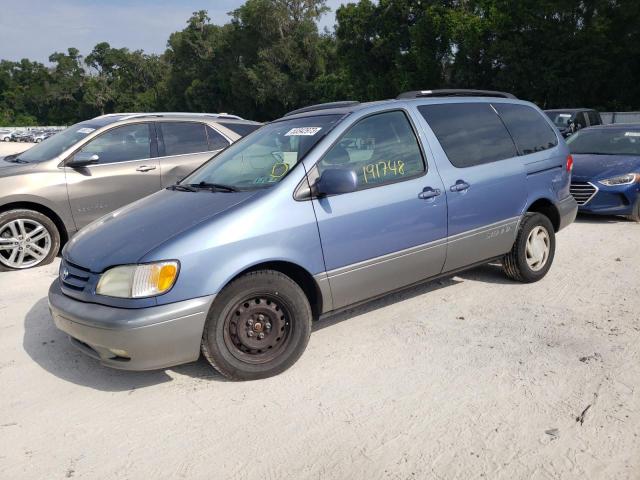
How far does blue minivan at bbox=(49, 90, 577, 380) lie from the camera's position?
3.12 metres

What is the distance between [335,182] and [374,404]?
136 cm

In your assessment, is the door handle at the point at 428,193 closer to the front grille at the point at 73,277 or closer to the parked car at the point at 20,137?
the front grille at the point at 73,277

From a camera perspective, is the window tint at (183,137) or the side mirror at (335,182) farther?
the window tint at (183,137)

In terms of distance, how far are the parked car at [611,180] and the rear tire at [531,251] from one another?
309 centimetres

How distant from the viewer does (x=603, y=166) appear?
7934 millimetres

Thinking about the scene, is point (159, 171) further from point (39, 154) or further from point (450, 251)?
point (450, 251)

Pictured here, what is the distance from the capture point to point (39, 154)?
261 inches

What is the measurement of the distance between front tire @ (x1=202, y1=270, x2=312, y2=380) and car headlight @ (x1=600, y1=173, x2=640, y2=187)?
5.95 m

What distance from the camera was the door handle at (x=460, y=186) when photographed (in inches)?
167

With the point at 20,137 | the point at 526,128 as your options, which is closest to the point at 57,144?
the point at 526,128

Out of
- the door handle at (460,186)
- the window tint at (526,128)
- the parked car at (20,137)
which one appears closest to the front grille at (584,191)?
the window tint at (526,128)

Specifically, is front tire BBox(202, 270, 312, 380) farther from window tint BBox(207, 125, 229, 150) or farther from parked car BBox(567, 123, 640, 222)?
parked car BBox(567, 123, 640, 222)

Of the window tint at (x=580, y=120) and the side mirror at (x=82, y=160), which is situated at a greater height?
the side mirror at (x=82, y=160)

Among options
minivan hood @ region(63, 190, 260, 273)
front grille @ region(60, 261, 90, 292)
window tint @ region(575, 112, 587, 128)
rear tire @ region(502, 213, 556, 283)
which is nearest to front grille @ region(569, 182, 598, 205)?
rear tire @ region(502, 213, 556, 283)
